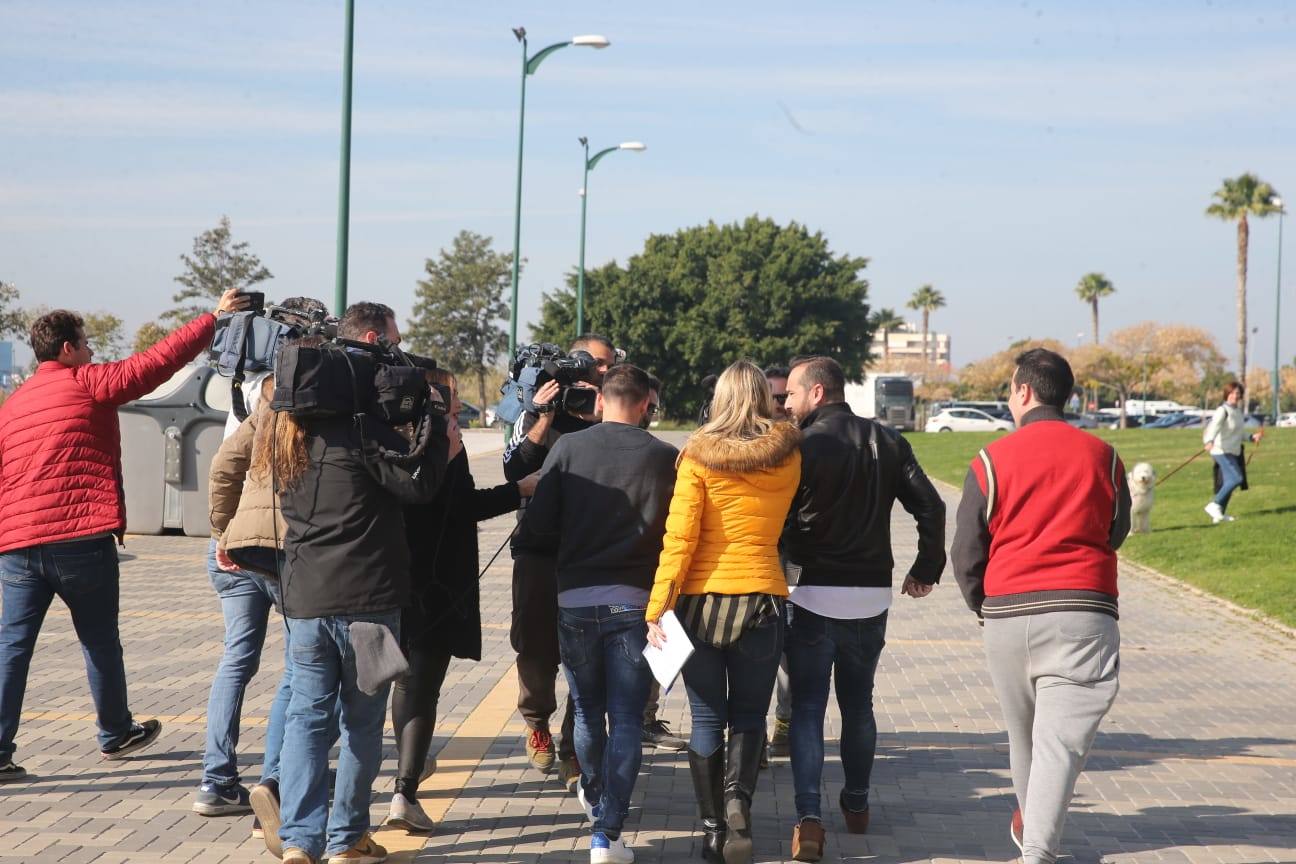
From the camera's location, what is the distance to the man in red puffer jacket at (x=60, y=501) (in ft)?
18.8

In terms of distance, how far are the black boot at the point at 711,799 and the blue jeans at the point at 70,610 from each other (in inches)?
101

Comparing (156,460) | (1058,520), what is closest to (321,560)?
(1058,520)

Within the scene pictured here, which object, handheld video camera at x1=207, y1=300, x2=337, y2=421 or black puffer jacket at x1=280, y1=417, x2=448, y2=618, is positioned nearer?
black puffer jacket at x1=280, y1=417, x2=448, y2=618

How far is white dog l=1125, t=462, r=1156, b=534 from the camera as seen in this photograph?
16672 millimetres

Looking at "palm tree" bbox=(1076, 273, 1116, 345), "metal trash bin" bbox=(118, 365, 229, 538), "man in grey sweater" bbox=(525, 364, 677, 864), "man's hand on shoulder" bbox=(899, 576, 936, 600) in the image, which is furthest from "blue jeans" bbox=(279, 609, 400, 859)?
"palm tree" bbox=(1076, 273, 1116, 345)

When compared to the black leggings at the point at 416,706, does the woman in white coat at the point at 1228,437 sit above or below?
above

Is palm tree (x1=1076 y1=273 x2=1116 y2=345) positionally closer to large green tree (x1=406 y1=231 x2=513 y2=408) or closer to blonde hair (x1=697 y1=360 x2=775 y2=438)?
large green tree (x1=406 y1=231 x2=513 y2=408)

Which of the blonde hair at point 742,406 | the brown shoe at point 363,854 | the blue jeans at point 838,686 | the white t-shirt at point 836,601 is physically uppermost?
the blonde hair at point 742,406

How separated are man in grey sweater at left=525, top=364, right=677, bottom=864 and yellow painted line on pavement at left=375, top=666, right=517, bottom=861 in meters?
0.69

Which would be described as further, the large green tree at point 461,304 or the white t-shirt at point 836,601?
the large green tree at point 461,304

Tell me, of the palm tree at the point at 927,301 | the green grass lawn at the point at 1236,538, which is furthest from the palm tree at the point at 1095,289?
the green grass lawn at the point at 1236,538

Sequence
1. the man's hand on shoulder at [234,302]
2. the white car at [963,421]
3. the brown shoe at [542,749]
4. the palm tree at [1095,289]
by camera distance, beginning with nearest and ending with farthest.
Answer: the man's hand on shoulder at [234,302], the brown shoe at [542,749], the white car at [963,421], the palm tree at [1095,289]

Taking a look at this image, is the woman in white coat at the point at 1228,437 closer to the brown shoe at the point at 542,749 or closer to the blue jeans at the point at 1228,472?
the blue jeans at the point at 1228,472

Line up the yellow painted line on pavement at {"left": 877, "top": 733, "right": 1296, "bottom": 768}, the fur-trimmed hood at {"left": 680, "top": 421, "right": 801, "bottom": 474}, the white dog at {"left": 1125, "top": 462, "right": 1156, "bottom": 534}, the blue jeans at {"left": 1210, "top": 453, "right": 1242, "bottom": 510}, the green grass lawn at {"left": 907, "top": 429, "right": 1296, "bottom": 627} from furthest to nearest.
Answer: the blue jeans at {"left": 1210, "top": 453, "right": 1242, "bottom": 510} → the white dog at {"left": 1125, "top": 462, "right": 1156, "bottom": 534} → the green grass lawn at {"left": 907, "top": 429, "right": 1296, "bottom": 627} → the yellow painted line on pavement at {"left": 877, "top": 733, "right": 1296, "bottom": 768} → the fur-trimmed hood at {"left": 680, "top": 421, "right": 801, "bottom": 474}
